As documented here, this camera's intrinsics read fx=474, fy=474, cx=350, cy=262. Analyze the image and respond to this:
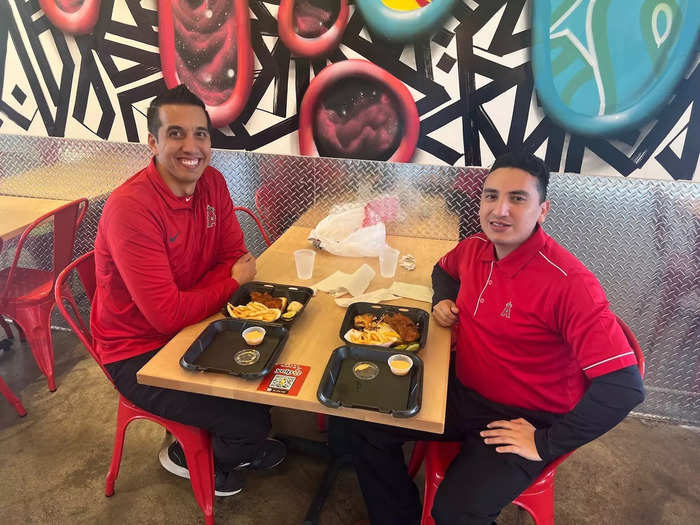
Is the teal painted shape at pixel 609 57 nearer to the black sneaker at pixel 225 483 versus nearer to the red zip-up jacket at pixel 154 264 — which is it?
the red zip-up jacket at pixel 154 264

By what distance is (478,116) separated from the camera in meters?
2.54

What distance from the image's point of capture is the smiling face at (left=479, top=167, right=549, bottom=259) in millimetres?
1556

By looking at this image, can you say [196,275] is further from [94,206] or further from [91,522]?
[94,206]

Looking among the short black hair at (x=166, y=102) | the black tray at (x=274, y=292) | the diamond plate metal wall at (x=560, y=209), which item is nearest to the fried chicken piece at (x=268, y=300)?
the black tray at (x=274, y=292)

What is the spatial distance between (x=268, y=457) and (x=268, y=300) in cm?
92

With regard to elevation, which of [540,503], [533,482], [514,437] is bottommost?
[540,503]

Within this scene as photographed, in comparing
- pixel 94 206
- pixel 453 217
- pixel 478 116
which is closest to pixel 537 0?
pixel 478 116

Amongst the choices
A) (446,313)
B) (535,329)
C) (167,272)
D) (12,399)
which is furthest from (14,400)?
(535,329)

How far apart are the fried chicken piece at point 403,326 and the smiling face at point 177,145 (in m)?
0.97

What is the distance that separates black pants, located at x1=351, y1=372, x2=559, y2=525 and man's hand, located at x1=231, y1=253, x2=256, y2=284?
0.74m

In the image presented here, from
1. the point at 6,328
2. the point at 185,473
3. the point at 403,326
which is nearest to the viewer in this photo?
the point at 403,326

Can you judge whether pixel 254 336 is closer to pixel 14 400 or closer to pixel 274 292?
pixel 274 292

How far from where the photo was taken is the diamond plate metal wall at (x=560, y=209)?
8.22 feet

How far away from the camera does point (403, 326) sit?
1.67 metres
